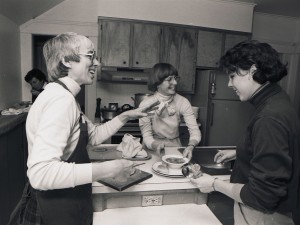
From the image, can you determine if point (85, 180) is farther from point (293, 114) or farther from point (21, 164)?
point (21, 164)

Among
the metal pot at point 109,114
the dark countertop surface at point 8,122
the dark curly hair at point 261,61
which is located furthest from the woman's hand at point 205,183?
the metal pot at point 109,114

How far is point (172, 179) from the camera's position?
1.36 meters

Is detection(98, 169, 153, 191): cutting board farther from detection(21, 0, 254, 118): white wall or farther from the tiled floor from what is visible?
detection(21, 0, 254, 118): white wall

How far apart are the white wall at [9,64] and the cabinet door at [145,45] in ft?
5.56

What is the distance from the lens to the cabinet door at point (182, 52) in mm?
3738

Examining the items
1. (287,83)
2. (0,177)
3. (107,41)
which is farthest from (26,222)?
(287,83)

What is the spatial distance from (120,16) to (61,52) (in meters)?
2.84

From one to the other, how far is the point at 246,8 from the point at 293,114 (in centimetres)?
374

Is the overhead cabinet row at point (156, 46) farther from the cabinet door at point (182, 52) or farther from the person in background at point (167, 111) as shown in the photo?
the person in background at point (167, 111)

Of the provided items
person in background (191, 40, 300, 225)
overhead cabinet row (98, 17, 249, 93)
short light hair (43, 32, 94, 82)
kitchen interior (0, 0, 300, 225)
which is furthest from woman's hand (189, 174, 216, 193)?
overhead cabinet row (98, 17, 249, 93)

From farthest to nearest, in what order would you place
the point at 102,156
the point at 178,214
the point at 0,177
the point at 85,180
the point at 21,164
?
the point at 21,164 < the point at 0,177 < the point at 102,156 < the point at 178,214 < the point at 85,180

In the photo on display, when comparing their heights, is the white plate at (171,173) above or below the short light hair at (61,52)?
below

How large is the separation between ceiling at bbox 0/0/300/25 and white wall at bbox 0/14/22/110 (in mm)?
114

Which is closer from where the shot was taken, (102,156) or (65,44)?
(65,44)
